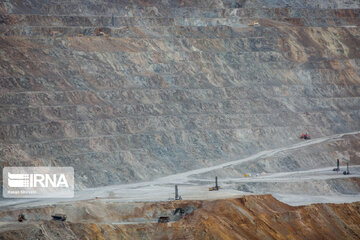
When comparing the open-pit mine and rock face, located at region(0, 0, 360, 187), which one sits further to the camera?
rock face, located at region(0, 0, 360, 187)

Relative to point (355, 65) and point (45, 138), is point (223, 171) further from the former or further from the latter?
point (355, 65)

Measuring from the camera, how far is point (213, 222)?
250 feet

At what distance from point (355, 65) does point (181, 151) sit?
133ft

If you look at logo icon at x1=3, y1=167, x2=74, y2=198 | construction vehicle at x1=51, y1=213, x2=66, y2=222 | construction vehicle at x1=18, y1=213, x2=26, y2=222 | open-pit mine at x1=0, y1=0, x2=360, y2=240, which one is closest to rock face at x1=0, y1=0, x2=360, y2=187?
open-pit mine at x1=0, y1=0, x2=360, y2=240

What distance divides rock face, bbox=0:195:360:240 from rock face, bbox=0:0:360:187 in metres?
18.3

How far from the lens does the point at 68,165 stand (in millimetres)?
99250

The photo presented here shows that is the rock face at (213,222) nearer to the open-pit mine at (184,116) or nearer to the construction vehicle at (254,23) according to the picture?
the open-pit mine at (184,116)

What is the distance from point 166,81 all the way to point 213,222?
165 feet

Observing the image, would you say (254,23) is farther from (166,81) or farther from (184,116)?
(184,116)

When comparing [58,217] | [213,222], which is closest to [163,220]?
[213,222]

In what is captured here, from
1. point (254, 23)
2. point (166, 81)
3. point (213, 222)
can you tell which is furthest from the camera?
point (254, 23)

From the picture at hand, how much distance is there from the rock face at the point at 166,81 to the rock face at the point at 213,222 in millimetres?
18299

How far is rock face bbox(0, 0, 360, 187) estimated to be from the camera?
106m

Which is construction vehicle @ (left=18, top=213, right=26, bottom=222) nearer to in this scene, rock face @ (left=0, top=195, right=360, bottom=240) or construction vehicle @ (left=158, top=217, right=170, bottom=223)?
rock face @ (left=0, top=195, right=360, bottom=240)
